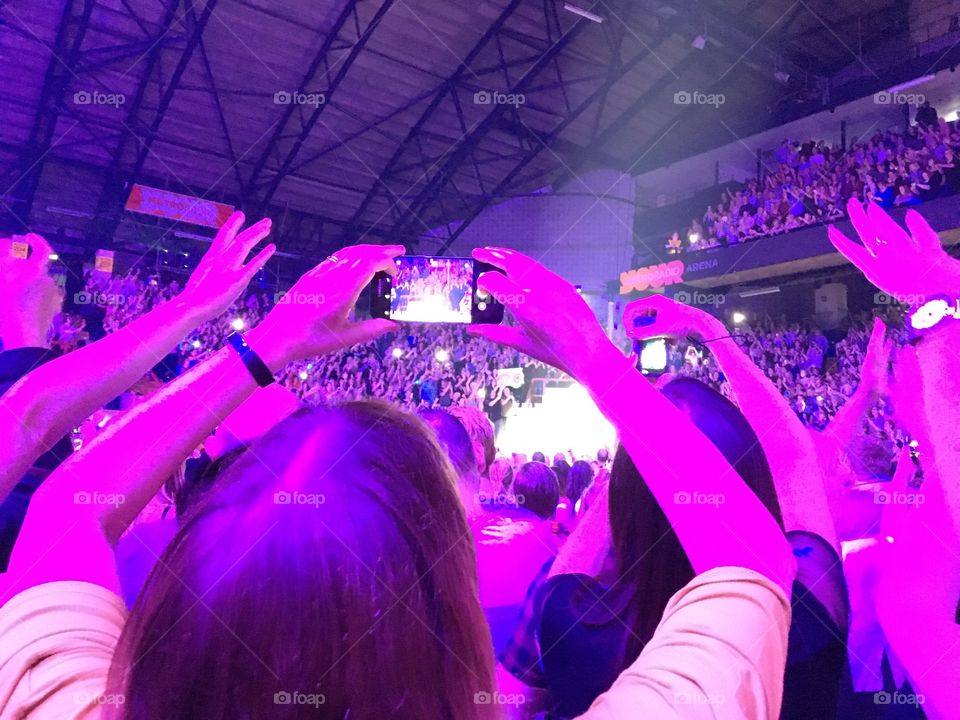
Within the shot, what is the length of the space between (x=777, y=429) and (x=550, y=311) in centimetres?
85

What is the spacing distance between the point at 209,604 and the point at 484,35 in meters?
10.3

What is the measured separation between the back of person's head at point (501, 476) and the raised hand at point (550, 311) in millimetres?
4628

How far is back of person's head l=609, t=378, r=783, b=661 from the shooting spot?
0.95m

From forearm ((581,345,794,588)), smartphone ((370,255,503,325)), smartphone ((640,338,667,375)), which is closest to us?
forearm ((581,345,794,588))

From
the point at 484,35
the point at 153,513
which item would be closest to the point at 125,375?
the point at 153,513

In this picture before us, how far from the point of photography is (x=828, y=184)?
11.2 metres

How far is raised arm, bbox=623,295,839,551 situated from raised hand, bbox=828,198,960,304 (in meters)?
0.30

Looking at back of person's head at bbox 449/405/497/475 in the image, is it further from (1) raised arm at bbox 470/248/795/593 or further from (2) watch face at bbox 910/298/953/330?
(1) raised arm at bbox 470/248/795/593

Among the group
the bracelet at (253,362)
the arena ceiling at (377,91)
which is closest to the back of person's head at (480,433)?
the bracelet at (253,362)

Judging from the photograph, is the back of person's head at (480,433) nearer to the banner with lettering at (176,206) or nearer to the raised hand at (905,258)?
the raised hand at (905,258)

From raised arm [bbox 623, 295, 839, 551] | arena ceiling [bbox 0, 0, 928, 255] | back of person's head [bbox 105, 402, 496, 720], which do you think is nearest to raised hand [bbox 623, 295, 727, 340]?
raised arm [bbox 623, 295, 839, 551]

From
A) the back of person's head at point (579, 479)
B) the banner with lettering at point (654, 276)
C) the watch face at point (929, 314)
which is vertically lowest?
the back of person's head at point (579, 479)

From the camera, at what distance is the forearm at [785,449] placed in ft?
4.04

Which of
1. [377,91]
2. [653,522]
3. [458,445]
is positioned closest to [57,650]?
[653,522]
